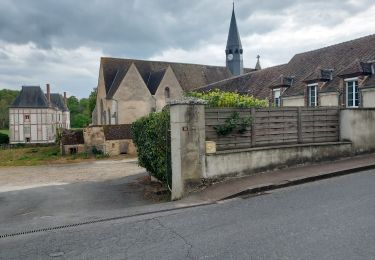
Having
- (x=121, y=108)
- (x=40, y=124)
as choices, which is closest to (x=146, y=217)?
(x=121, y=108)

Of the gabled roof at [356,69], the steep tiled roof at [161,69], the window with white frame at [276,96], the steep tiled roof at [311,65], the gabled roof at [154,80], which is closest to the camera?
the gabled roof at [356,69]

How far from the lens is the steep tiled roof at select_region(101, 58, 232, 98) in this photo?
41.2 metres

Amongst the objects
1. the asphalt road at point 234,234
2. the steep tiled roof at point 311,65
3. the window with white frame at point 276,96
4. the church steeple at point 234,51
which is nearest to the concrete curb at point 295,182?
the asphalt road at point 234,234

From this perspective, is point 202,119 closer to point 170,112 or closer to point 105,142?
point 170,112

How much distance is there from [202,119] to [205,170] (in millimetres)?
1368

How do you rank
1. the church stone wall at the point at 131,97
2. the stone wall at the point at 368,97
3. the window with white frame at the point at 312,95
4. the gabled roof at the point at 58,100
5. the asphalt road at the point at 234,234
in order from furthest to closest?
the gabled roof at the point at 58,100 → the church stone wall at the point at 131,97 → the window with white frame at the point at 312,95 → the stone wall at the point at 368,97 → the asphalt road at the point at 234,234

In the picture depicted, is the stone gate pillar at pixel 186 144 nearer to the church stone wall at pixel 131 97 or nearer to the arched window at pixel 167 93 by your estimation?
the church stone wall at pixel 131 97

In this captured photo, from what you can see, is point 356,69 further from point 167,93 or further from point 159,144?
point 167,93

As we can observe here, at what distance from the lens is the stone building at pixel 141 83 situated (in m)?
37.5

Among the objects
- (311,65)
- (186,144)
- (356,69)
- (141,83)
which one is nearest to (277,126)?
(186,144)

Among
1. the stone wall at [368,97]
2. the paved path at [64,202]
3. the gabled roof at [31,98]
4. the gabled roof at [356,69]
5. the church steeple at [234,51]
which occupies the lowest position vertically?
the paved path at [64,202]

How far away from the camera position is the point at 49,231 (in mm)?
6246

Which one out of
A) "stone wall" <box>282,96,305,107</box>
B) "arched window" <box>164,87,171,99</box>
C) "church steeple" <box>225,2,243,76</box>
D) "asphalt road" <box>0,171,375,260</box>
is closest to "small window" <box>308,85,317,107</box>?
"stone wall" <box>282,96,305,107</box>

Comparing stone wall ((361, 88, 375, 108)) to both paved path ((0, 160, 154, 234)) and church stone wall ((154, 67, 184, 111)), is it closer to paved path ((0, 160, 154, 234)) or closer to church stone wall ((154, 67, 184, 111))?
paved path ((0, 160, 154, 234))
